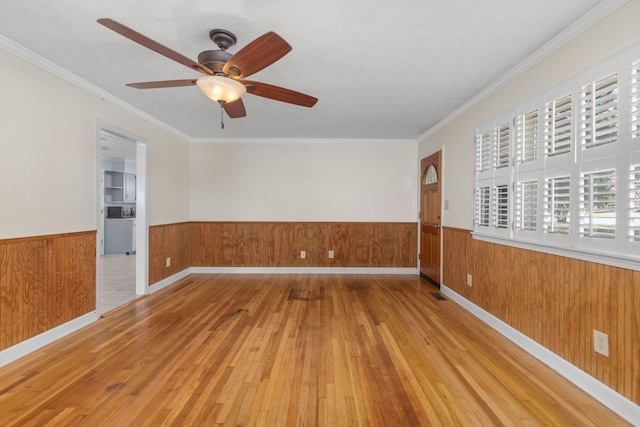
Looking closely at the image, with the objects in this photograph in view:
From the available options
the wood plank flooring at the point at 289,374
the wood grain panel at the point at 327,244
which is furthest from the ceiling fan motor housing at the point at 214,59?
the wood grain panel at the point at 327,244

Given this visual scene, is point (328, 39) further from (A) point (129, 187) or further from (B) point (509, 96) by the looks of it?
(A) point (129, 187)

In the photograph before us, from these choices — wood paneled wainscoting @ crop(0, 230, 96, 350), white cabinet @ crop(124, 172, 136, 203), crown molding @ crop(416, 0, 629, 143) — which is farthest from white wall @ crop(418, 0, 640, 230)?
white cabinet @ crop(124, 172, 136, 203)

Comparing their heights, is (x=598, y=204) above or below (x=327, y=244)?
above

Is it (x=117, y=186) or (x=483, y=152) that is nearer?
(x=483, y=152)

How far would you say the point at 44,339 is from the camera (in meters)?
2.47

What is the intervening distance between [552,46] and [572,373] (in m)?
2.32

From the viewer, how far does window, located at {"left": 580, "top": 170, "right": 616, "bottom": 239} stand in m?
1.74

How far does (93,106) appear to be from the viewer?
3033 mm

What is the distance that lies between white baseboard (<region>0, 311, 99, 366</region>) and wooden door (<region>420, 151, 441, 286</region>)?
429 centimetres

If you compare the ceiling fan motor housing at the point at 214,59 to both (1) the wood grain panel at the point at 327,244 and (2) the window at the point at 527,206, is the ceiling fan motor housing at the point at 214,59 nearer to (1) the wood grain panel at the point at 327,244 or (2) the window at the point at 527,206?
(2) the window at the point at 527,206

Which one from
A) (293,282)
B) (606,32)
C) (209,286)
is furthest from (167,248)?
(606,32)

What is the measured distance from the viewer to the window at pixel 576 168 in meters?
1.65

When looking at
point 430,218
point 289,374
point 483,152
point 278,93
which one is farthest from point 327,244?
point 278,93

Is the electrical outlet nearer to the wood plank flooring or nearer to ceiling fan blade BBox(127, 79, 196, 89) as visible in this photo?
the wood plank flooring
